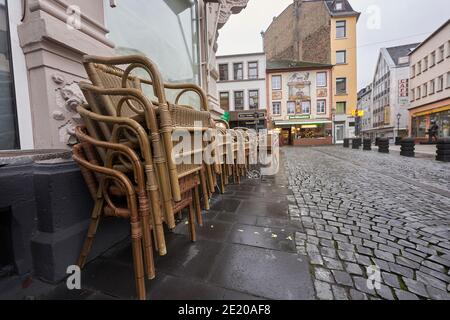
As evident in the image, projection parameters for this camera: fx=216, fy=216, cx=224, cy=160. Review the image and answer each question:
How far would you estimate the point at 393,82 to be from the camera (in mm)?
32281

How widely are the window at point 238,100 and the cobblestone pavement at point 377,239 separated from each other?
69.8 feet

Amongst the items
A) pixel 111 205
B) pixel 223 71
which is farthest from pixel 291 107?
pixel 111 205

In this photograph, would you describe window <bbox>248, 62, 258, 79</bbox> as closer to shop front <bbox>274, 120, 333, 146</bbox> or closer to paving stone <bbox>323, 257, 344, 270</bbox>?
shop front <bbox>274, 120, 333, 146</bbox>

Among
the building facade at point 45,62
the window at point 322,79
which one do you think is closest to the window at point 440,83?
the window at point 322,79

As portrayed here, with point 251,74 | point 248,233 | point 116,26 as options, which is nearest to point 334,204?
point 248,233

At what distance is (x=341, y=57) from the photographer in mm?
23781

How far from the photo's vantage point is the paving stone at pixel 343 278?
1.30 m

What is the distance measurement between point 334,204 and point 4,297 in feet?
10.2

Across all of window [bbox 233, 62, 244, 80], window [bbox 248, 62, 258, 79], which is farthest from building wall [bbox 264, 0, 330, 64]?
window [bbox 233, 62, 244, 80]

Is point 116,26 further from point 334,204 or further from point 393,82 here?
point 393,82

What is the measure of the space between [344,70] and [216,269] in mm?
27772

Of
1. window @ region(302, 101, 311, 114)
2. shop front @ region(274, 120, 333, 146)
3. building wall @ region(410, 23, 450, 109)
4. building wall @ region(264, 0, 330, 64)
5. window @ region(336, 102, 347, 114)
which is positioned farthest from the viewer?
building wall @ region(264, 0, 330, 64)

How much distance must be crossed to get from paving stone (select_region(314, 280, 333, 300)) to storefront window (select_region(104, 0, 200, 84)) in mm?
2996

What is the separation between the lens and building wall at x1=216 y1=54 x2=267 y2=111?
23.3 meters
